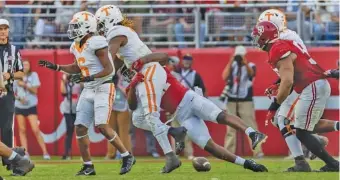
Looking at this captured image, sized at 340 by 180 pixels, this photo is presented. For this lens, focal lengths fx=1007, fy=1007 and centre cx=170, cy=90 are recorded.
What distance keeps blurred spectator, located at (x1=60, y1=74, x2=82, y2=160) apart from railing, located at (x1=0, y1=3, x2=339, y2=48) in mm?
1223

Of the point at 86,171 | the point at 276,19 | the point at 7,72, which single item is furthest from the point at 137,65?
the point at 276,19

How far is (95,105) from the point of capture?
1249 centimetres

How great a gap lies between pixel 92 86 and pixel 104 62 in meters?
0.40

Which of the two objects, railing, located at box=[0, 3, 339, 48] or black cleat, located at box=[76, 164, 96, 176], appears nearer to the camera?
black cleat, located at box=[76, 164, 96, 176]

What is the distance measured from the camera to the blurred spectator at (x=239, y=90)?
1839 cm

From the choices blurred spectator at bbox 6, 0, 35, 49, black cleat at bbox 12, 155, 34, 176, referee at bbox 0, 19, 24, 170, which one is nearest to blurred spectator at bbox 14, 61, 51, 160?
blurred spectator at bbox 6, 0, 35, 49

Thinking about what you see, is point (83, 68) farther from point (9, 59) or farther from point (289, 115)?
point (289, 115)

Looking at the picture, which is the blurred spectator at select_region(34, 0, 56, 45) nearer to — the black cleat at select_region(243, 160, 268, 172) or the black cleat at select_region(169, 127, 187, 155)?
the black cleat at select_region(169, 127, 187, 155)

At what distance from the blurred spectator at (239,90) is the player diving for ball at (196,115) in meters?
5.74

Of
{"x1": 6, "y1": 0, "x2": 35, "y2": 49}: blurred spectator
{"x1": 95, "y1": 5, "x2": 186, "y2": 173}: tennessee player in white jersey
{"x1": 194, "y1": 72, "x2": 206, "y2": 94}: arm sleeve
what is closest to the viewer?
{"x1": 95, "y1": 5, "x2": 186, "y2": 173}: tennessee player in white jersey

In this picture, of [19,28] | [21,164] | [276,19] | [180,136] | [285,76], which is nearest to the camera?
[21,164]

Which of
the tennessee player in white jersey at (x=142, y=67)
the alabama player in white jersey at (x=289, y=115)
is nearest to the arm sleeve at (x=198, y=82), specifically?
the alabama player in white jersey at (x=289, y=115)

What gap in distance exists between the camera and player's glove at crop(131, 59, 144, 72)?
12531 mm

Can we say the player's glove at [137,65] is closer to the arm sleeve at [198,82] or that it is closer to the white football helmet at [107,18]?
the white football helmet at [107,18]
